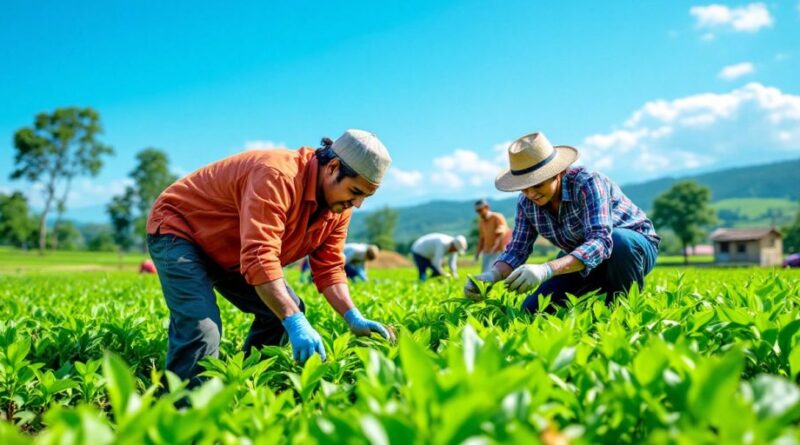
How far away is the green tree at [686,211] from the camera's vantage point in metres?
81.8

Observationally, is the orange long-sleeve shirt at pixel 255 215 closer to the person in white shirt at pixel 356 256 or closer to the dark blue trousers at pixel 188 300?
the dark blue trousers at pixel 188 300

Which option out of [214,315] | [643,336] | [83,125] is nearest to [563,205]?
[643,336]

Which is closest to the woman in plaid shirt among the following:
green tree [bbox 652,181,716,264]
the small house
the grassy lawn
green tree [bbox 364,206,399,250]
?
the grassy lawn

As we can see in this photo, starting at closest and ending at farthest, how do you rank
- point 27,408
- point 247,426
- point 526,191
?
point 247,426, point 27,408, point 526,191

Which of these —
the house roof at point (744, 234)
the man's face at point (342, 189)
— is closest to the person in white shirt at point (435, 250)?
the man's face at point (342, 189)

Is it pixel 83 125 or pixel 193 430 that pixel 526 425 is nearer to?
pixel 193 430

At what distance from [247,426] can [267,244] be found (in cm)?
142

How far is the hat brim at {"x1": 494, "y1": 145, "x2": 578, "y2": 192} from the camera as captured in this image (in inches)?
157

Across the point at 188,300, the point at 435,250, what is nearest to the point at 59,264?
the point at 435,250

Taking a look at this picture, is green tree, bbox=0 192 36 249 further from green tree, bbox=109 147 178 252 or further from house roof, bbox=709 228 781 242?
house roof, bbox=709 228 781 242

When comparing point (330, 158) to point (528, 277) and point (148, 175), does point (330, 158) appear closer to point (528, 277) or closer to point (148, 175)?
point (528, 277)

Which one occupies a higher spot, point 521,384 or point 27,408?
point 521,384

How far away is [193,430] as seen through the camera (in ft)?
4.43

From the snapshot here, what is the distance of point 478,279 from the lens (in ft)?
13.9
